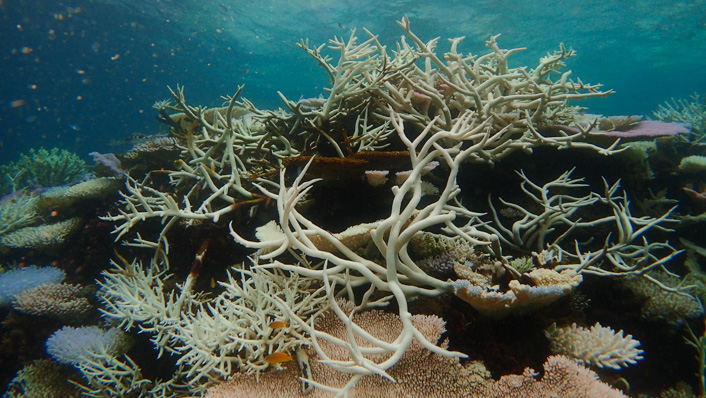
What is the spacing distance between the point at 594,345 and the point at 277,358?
1687mm

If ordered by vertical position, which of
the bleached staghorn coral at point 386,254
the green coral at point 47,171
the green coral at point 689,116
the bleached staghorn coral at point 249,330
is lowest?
the green coral at point 47,171

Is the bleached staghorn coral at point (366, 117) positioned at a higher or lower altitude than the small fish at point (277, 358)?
higher

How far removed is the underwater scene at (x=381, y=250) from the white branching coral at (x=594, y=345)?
1 cm

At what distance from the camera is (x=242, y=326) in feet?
6.51

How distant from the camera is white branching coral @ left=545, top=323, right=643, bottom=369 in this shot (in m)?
1.53

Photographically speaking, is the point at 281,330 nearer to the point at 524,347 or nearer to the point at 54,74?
the point at 524,347

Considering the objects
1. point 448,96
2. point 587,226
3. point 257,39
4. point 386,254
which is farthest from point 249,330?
point 257,39

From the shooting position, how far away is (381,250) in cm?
161

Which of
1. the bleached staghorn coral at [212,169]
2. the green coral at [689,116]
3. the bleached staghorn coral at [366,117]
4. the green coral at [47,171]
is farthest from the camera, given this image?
the green coral at [47,171]

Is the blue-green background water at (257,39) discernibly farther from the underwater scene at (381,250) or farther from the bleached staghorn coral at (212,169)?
the bleached staghorn coral at (212,169)

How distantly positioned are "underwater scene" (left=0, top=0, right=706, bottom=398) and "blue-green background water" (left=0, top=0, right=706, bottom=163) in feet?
45.3

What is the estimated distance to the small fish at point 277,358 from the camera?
1610mm

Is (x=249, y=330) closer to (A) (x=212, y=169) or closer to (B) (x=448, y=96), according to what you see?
(A) (x=212, y=169)

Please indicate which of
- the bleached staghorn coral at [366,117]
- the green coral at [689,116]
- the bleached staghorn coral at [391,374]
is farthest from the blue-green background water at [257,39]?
the green coral at [689,116]
